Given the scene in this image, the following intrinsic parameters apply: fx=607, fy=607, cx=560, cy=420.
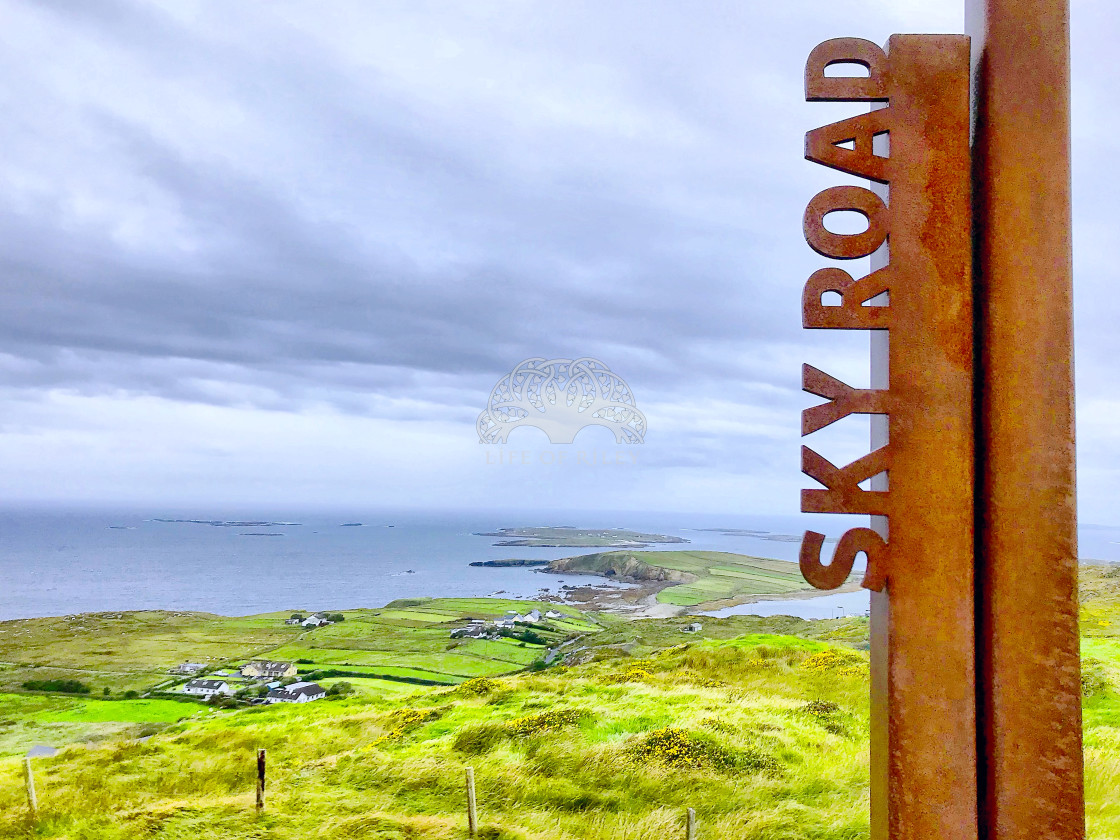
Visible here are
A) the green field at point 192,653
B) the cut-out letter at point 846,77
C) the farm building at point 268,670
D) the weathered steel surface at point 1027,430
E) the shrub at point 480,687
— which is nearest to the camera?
the weathered steel surface at point 1027,430

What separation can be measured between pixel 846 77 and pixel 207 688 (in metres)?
21.3

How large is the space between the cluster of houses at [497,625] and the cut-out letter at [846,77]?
24375mm

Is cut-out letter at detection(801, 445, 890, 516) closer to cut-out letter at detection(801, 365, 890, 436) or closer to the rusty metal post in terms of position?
cut-out letter at detection(801, 365, 890, 436)

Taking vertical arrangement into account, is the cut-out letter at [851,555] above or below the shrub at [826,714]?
above

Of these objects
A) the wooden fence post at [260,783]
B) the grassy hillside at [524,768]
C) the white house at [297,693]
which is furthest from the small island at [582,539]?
the wooden fence post at [260,783]

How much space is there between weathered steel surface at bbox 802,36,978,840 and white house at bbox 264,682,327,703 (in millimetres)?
16370

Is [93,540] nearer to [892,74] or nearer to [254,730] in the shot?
[254,730]

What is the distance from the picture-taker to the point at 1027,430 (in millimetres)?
1711

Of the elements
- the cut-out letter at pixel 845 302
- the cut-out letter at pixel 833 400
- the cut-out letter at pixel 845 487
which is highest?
the cut-out letter at pixel 845 302

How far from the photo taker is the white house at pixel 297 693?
1545 cm

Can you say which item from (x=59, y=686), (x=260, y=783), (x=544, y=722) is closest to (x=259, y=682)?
(x=59, y=686)

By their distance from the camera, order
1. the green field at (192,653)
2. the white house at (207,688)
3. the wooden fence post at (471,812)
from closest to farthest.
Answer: the wooden fence post at (471,812) < the green field at (192,653) < the white house at (207,688)

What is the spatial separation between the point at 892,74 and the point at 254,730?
13.1 meters

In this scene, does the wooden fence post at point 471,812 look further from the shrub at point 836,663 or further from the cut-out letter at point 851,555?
the shrub at point 836,663
